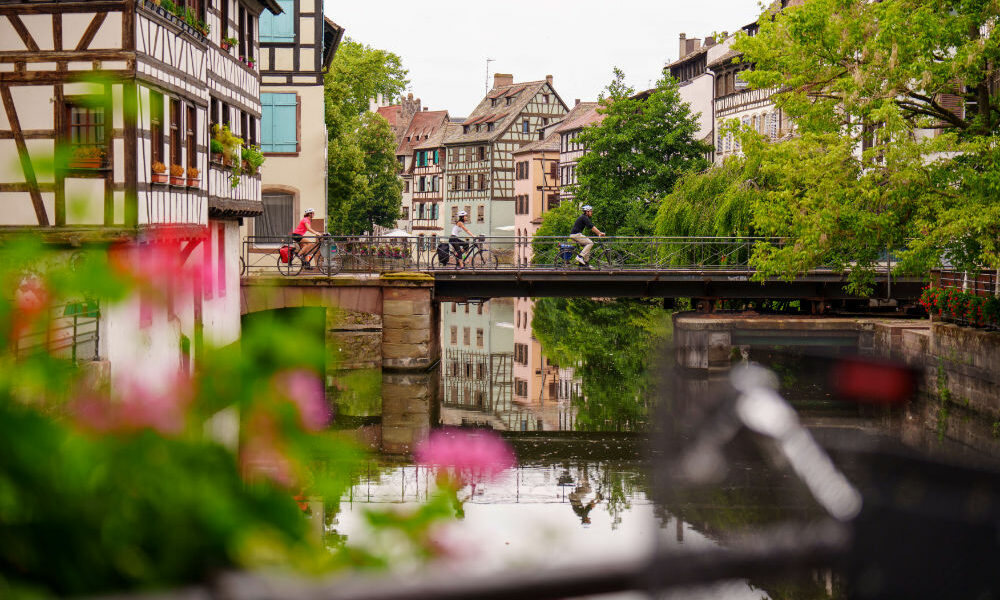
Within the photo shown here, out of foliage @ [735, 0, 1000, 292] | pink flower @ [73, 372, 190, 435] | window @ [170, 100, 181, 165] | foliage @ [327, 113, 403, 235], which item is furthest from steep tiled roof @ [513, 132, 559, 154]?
pink flower @ [73, 372, 190, 435]

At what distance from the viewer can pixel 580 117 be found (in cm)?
7412

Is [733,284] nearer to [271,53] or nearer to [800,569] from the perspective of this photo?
[271,53]

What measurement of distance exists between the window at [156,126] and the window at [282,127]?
53.9ft

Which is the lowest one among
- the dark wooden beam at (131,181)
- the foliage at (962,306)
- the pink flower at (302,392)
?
the foliage at (962,306)

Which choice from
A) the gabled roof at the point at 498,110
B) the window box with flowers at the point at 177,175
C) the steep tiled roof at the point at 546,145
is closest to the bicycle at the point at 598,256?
the window box with flowers at the point at 177,175

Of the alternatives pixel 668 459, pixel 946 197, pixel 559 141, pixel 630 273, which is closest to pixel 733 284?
pixel 630 273

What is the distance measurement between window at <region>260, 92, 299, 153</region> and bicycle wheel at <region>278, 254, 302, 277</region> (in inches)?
198

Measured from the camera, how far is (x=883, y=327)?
24.4 m

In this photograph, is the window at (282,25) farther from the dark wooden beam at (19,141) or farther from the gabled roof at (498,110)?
the gabled roof at (498,110)

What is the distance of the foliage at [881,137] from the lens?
18734mm

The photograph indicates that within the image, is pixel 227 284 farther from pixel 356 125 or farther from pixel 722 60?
pixel 722 60

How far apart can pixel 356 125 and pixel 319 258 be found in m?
22.9

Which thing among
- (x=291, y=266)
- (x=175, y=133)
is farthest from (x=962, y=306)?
(x=291, y=266)

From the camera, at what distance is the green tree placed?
134ft
